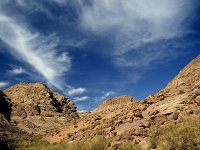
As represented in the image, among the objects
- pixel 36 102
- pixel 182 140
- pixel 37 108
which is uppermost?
pixel 36 102

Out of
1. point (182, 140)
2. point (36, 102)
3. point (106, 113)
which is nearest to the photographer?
point (182, 140)

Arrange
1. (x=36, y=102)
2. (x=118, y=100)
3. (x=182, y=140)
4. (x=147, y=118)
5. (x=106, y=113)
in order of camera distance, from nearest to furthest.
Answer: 1. (x=182, y=140)
2. (x=147, y=118)
3. (x=106, y=113)
4. (x=36, y=102)
5. (x=118, y=100)

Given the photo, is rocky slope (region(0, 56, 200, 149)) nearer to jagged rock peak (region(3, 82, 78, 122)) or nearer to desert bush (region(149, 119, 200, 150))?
jagged rock peak (region(3, 82, 78, 122))

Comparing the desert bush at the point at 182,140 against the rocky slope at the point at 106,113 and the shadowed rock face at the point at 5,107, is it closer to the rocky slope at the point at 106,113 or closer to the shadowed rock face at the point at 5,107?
the rocky slope at the point at 106,113

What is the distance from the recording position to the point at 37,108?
71.9 meters

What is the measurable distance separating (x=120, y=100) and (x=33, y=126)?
181ft

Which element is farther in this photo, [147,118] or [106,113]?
[106,113]

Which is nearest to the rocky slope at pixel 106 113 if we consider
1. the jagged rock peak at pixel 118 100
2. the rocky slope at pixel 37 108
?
the rocky slope at pixel 37 108

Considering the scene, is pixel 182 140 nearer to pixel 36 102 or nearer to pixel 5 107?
pixel 5 107

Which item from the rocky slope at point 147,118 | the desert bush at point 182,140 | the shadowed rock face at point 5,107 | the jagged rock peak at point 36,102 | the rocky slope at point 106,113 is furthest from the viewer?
the jagged rock peak at point 36,102

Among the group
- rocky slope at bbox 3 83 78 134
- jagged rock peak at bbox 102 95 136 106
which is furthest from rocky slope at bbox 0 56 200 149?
jagged rock peak at bbox 102 95 136 106

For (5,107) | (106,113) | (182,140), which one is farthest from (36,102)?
(182,140)

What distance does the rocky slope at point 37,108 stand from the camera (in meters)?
63.5

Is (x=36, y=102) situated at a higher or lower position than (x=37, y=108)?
higher
